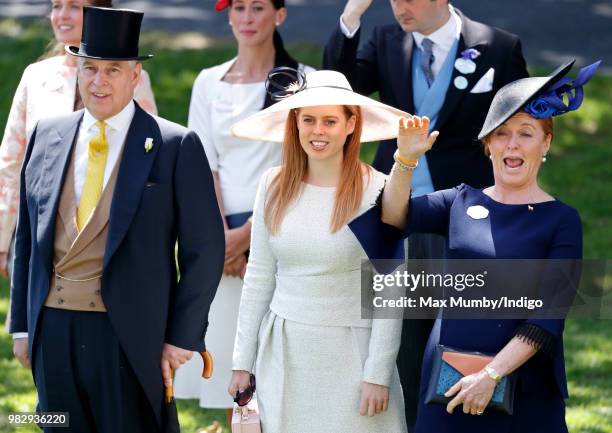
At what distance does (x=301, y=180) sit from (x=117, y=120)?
2.49 ft

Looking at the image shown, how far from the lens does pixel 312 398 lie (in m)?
4.92

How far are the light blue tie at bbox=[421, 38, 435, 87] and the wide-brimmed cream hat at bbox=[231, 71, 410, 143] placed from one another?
68 cm

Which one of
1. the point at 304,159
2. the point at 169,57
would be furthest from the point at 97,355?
the point at 169,57

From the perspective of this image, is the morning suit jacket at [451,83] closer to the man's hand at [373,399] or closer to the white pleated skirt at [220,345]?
the white pleated skirt at [220,345]

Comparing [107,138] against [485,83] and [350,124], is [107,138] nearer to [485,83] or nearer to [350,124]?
[350,124]

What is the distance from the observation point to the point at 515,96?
4.68 meters

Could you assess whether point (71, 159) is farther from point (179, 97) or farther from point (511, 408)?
point (179, 97)

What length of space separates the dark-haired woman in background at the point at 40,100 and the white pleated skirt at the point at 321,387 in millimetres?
1638

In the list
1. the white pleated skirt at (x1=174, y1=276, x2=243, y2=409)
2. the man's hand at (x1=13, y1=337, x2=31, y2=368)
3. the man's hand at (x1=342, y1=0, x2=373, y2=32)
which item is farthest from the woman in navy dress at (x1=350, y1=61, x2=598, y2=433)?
the white pleated skirt at (x1=174, y1=276, x2=243, y2=409)

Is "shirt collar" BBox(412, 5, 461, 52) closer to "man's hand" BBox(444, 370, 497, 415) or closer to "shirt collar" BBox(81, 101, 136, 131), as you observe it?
"shirt collar" BBox(81, 101, 136, 131)

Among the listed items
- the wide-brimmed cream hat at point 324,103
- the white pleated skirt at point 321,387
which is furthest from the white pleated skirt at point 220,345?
the white pleated skirt at point 321,387

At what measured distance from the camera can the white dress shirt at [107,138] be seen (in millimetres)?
4984

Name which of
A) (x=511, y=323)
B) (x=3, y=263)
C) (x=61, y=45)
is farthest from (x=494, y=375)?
(x=61, y=45)

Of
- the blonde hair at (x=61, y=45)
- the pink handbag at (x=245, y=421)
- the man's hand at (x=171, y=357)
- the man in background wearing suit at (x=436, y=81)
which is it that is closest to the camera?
the pink handbag at (x=245, y=421)
